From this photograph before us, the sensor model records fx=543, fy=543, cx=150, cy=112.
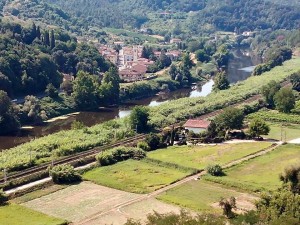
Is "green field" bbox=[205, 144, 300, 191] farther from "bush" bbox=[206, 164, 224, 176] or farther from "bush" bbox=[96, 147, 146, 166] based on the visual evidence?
"bush" bbox=[96, 147, 146, 166]

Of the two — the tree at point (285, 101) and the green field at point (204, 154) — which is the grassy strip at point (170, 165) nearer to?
the green field at point (204, 154)

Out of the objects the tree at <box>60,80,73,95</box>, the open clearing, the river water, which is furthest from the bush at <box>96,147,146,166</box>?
the tree at <box>60,80,73,95</box>

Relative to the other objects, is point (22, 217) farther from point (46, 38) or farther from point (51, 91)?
point (46, 38)

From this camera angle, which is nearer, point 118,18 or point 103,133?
point 103,133

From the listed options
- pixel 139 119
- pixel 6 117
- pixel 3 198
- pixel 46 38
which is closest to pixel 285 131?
pixel 139 119

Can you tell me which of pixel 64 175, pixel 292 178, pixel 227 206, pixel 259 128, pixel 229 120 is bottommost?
pixel 64 175

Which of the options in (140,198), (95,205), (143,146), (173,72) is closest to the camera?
(95,205)
